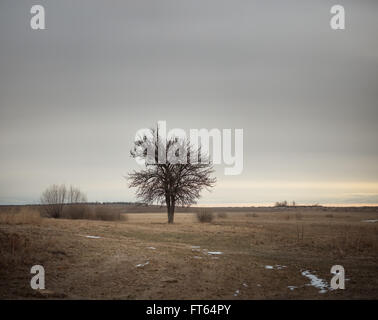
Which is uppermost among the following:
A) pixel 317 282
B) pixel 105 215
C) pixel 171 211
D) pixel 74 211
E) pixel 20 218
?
pixel 20 218

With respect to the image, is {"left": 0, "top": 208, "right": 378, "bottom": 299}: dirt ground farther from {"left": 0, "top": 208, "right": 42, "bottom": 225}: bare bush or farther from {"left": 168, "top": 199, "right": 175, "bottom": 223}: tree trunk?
{"left": 168, "top": 199, "right": 175, "bottom": 223}: tree trunk

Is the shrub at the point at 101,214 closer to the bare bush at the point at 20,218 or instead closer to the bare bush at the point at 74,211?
the bare bush at the point at 74,211

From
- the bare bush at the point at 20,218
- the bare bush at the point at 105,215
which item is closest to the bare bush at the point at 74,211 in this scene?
the bare bush at the point at 105,215

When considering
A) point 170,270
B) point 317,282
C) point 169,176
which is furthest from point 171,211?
point 317,282

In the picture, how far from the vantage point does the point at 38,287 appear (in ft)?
39.2

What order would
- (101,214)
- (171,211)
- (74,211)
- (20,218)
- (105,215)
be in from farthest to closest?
1. (101,214)
2. (105,215)
3. (74,211)
4. (171,211)
5. (20,218)

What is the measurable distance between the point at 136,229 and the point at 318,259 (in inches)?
599

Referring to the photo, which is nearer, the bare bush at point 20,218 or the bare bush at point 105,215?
the bare bush at point 20,218

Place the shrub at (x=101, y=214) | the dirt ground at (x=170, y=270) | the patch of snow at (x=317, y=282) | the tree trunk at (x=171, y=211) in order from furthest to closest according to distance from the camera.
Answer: the shrub at (x=101, y=214) → the tree trunk at (x=171, y=211) → the patch of snow at (x=317, y=282) → the dirt ground at (x=170, y=270)

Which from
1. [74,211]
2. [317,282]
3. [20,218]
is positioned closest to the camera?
[317,282]

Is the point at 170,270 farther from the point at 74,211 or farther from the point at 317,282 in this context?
the point at 74,211
